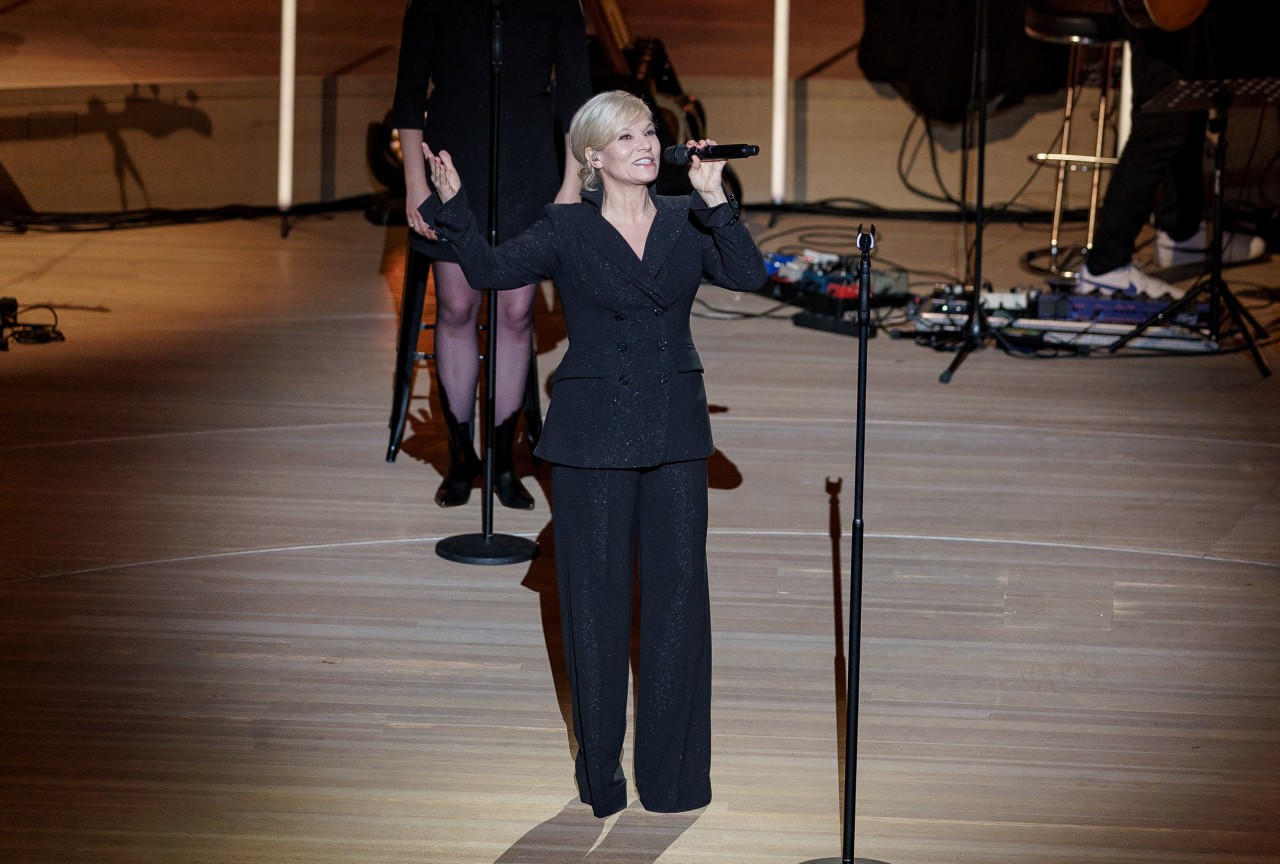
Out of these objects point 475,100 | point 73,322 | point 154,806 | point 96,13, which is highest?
point 96,13

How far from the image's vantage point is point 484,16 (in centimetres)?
434

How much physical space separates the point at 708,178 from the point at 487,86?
176 cm

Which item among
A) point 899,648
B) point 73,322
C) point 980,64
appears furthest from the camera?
point 73,322

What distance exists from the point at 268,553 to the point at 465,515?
0.60 metres

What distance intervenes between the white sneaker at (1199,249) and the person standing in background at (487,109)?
446cm

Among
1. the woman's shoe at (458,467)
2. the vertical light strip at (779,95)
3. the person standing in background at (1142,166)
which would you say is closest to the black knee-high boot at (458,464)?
the woman's shoe at (458,467)

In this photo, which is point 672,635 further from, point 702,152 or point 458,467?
point 458,467

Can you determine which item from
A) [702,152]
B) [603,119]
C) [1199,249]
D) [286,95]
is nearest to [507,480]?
[603,119]

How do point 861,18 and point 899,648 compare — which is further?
point 861,18

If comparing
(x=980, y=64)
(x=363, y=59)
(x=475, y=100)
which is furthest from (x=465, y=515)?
(x=363, y=59)

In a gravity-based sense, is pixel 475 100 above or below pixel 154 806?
above

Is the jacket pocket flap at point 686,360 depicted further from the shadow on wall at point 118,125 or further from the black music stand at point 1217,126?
the shadow on wall at point 118,125

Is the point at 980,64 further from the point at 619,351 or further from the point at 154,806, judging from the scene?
the point at 154,806

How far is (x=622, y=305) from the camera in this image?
9.21 feet
